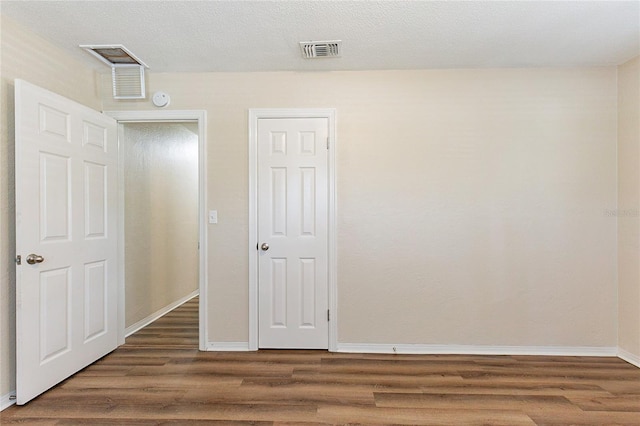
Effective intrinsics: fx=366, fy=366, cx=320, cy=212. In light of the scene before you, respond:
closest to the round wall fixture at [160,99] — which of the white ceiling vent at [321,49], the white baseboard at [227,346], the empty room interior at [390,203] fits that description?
the empty room interior at [390,203]

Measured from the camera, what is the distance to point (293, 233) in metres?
3.18

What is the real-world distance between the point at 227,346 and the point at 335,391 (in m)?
1.17

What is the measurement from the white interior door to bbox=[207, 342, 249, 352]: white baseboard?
0.85 metres

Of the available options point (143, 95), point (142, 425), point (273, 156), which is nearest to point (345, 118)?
point (273, 156)

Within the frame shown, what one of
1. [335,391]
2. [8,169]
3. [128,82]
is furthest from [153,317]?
[335,391]

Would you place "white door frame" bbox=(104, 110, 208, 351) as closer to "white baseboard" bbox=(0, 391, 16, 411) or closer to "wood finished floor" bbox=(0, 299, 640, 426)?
"wood finished floor" bbox=(0, 299, 640, 426)

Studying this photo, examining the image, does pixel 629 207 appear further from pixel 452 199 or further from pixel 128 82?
pixel 128 82

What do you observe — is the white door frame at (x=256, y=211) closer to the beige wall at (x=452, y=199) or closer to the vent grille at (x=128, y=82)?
the beige wall at (x=452, y=199)

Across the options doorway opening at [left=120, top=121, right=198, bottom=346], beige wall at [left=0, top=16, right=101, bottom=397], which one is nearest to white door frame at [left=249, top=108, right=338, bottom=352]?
doorway opening at [left=120, top=121, right=198, bottom=346]

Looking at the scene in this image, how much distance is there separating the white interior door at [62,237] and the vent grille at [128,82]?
266mm

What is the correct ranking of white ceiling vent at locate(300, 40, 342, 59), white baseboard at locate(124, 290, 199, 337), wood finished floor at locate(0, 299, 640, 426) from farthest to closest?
1. white baseboard at locate(124, 290, 199, 337)
2. white ceiling vent at locate(300, 40, 342, 59)
3. wood finished floor at locate(0, 299, 640, 426)

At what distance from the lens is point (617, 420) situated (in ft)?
6.97

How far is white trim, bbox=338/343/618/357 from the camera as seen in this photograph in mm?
3074

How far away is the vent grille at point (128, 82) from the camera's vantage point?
309 cm
